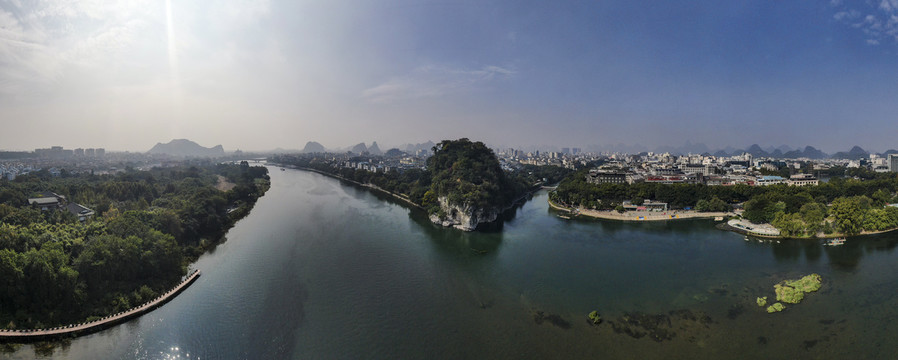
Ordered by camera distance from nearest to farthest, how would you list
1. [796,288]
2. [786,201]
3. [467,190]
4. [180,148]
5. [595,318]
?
[595,318] → [796,288] → [786,201] → [467,190] → [180,148]

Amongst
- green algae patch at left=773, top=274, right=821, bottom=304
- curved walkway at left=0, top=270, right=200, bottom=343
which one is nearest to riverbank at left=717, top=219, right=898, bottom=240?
green algae patch at left=773, top=274, right=821, bottom=304

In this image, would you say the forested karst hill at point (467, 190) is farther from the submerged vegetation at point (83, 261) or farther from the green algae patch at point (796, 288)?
the green algae patch at point (796, 288)

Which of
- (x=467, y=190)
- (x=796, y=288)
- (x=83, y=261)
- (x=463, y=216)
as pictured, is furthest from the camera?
(x=467, y=190)

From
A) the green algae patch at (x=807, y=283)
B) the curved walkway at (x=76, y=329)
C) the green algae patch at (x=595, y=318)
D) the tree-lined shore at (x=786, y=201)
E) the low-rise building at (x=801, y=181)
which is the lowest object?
the curved walkway at (x=76, y=329)

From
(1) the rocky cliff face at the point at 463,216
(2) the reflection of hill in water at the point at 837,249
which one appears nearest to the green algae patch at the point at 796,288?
(2) the reflection of hill in water at the point at 837,249

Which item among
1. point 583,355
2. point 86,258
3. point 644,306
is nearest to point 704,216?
point 644,306

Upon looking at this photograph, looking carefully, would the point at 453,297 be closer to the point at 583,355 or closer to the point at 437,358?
the point at 437,358

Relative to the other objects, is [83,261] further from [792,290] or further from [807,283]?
[807,283]

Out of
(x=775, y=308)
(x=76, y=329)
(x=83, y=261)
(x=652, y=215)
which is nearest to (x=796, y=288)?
(x=775, y=308)
